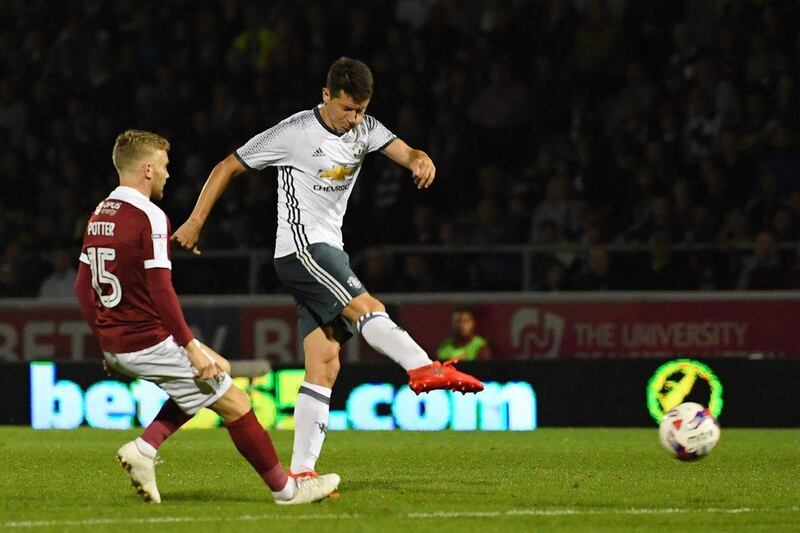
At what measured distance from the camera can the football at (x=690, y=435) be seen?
25.2 ft

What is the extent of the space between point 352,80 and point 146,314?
1489 millimetres

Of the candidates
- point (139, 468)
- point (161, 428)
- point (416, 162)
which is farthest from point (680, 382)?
point (139, 468)

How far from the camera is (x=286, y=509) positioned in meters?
6.83

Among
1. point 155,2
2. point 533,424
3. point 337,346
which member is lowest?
point 533,424

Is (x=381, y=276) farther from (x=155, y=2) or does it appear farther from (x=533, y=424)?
(x=155, y=2)

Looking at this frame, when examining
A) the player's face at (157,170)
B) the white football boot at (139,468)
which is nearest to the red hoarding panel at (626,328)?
the white football boot at (139,468)

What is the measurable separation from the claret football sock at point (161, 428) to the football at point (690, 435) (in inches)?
93.9

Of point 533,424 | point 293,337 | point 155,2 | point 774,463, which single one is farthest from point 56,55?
point 774,463

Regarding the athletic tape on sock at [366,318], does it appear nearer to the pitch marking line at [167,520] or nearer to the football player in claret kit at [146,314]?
the football player in claret kit at [146,314]

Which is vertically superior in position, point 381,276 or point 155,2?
point 155,2

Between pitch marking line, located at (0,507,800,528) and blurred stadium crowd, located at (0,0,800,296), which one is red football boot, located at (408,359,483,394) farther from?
blurred stadium crowd, located at (0,0,800,296)

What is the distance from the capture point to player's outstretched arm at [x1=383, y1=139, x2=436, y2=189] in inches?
297

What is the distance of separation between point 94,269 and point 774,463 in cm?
459

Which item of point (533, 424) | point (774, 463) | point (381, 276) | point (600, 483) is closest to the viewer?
point (600, 483)
